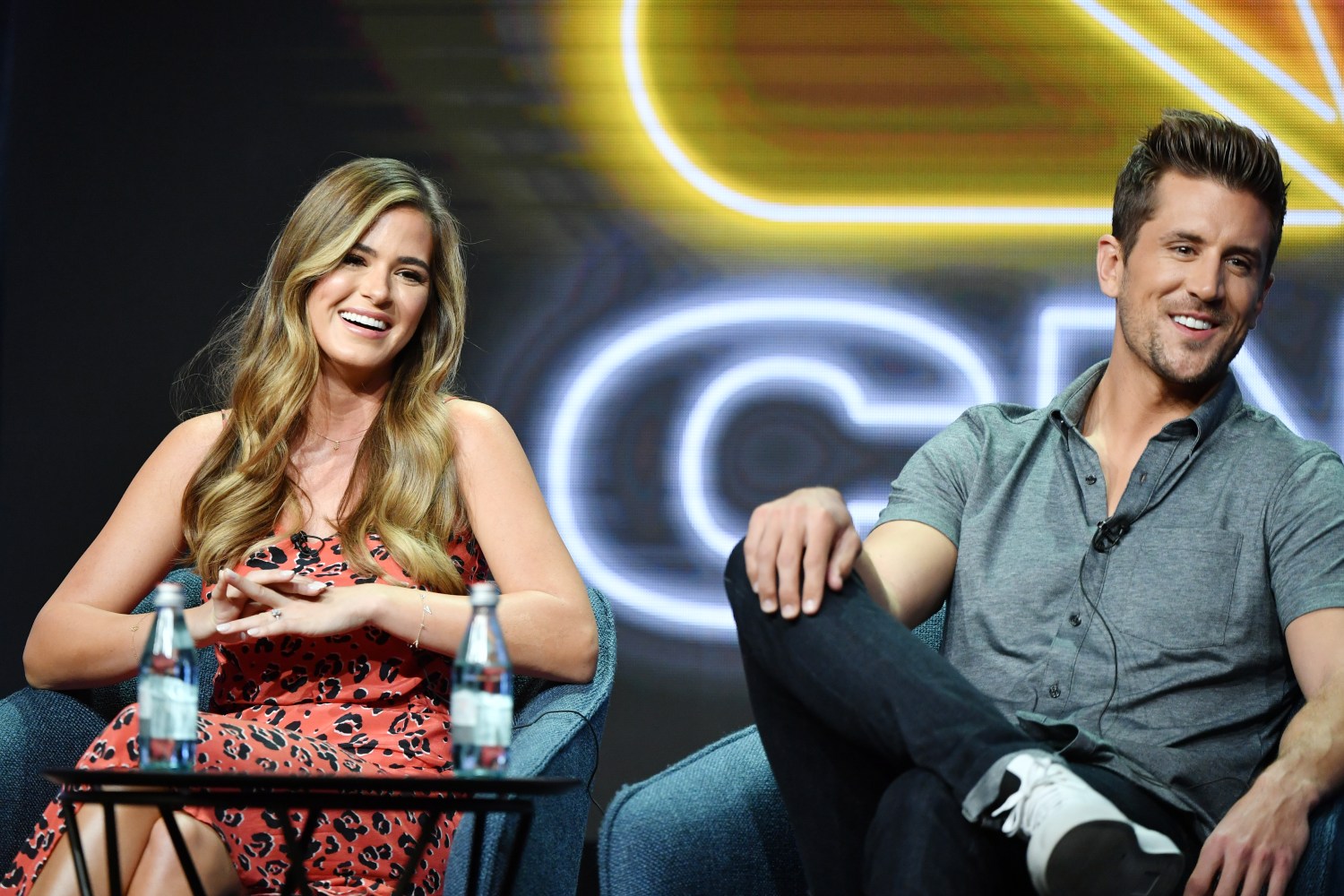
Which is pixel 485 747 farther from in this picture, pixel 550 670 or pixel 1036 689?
pixel 1036 689

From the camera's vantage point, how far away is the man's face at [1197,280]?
2133 mm

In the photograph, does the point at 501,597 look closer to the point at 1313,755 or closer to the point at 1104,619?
the point at 1104,619

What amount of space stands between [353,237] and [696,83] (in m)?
1.37

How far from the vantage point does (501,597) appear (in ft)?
7.27

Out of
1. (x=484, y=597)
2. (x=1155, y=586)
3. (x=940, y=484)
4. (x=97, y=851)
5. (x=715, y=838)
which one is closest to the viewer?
(x=484, y=597)

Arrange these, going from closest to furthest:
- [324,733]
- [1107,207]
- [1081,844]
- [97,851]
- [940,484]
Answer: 1. [1081,844]
2. [97,851]
3. [324,733]
4. [940,484]
5. [1107,207]

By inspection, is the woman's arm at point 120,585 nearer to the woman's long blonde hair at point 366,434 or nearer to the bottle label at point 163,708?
the woman's long blonde hair at point 366,434

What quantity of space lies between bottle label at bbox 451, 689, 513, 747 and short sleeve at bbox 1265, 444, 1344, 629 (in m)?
1.09

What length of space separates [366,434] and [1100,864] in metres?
1.50

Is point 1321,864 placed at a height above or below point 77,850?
above

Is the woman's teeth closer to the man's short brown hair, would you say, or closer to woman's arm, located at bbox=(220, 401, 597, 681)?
woman's arm, located at bbox=(220, 401, 597, 681)

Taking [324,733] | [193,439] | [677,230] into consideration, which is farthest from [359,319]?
[677,230]

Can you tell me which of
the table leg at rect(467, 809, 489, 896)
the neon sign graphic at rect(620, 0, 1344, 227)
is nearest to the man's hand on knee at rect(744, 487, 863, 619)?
the table leg at rect(467, 809, 489, 896)

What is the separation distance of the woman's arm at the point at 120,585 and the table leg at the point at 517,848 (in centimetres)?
70
